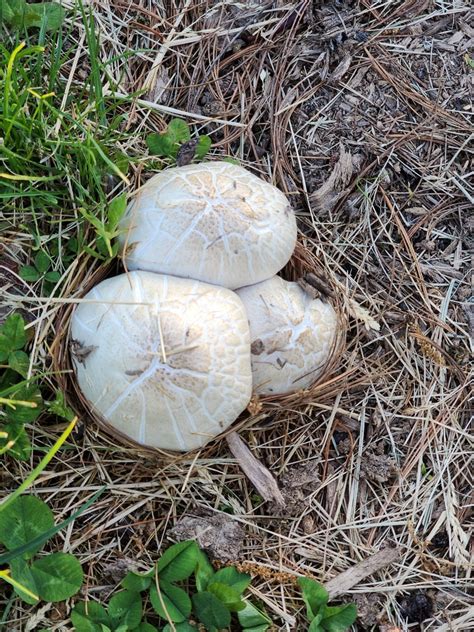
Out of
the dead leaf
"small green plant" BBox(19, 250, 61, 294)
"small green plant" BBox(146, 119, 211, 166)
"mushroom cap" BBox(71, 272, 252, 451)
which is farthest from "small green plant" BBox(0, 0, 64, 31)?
the dead leaf

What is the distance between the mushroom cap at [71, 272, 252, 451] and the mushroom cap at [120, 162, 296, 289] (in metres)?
0.08

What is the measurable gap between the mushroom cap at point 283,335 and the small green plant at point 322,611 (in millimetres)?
800

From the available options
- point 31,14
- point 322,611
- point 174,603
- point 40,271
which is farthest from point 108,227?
point 322,611

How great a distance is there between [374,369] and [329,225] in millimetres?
746

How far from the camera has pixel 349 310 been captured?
117 inches

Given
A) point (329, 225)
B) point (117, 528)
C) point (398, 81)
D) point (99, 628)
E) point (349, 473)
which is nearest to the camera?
point (99, 628)

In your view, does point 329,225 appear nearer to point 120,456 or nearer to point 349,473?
point 349,473

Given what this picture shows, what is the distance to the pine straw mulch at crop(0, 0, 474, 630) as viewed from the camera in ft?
8.50

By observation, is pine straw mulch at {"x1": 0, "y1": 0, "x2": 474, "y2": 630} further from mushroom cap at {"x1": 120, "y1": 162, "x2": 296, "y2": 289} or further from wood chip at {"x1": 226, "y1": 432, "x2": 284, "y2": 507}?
mushroom cap at {"x1": 120, "y1": 162, "x2": 296, "y2": 289}

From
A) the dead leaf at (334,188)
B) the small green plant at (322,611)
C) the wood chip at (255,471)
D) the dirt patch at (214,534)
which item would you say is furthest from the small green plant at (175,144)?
the small green plant at (322,611)

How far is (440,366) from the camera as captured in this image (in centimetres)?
300

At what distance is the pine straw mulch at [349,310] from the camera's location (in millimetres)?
2590

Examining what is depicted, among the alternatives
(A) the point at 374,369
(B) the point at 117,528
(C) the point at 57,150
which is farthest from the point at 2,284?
(A) the point at 374,369

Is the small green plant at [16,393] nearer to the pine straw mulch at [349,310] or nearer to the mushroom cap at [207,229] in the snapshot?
the pine straw mulch at [349,310]
